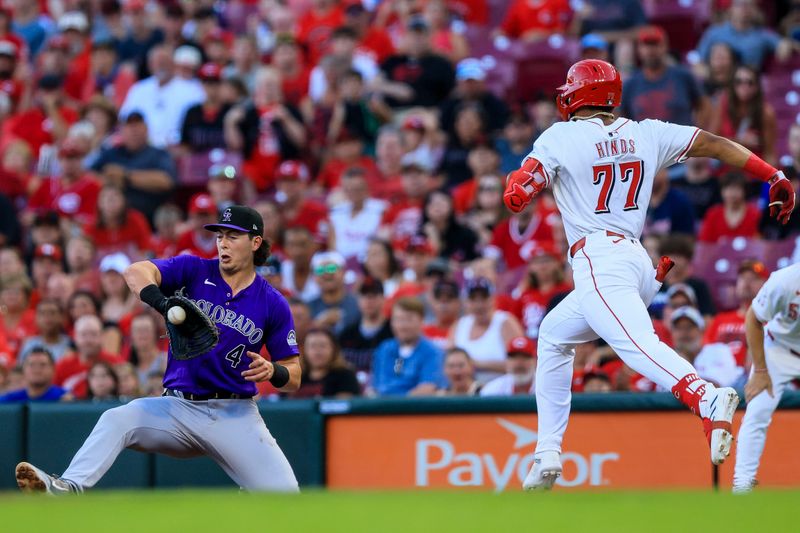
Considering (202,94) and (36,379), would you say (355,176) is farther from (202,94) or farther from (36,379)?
(36,379)

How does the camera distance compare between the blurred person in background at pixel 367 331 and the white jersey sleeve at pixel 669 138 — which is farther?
the blurred person in background at pixel 367 331

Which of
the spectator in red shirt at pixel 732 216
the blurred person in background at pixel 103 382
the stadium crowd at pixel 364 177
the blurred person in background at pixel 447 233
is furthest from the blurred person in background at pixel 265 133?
the spectator in red shirt at pixel 732 216

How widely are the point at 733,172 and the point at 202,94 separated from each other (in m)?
6.16

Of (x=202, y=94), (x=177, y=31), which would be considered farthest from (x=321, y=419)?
(x=177, y=31)

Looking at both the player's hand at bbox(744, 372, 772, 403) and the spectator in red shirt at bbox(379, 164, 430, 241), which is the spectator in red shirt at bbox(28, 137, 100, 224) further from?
the player's hand at bbox(744, 372, 772, 403)

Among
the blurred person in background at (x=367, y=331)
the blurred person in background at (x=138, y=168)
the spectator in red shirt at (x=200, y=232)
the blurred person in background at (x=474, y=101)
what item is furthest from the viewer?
the blurred person in background at (x=138, y=168)

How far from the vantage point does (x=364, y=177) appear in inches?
533

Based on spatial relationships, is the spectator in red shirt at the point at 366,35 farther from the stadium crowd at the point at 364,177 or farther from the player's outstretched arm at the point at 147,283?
the player's outstretched arm at the point at 147,283

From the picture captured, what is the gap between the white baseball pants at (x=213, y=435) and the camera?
7145 millimetres

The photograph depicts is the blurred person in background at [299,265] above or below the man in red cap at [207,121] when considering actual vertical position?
below

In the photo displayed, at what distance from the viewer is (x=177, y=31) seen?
53.8 ft

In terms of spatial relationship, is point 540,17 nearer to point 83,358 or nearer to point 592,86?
point 83,358

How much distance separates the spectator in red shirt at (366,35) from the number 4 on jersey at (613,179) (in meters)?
8.33

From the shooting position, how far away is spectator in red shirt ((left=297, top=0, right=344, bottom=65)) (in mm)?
15812
